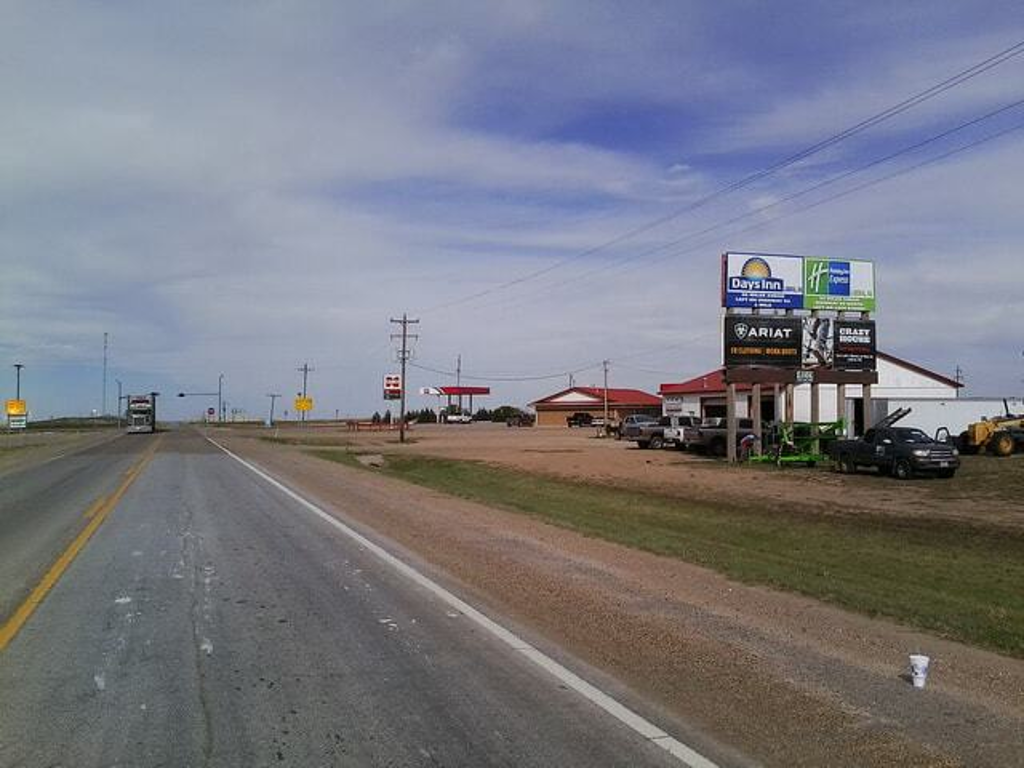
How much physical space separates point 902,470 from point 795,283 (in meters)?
14.3

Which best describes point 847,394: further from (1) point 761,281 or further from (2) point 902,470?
(2) point 902,470

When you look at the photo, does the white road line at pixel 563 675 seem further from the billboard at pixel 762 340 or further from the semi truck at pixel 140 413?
the semi truck at pixel 140 413

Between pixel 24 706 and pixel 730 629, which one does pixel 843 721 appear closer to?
pixel 730 629

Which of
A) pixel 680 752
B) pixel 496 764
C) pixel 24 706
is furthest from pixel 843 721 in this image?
pixel 24 706

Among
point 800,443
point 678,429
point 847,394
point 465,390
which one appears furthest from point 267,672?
point 465,390

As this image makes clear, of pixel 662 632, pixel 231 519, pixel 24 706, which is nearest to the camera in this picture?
pixel 24 706

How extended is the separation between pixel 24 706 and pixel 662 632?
16.3 feet

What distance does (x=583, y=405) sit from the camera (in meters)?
119

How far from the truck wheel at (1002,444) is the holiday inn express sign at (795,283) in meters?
8.18

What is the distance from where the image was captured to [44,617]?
8219 mm

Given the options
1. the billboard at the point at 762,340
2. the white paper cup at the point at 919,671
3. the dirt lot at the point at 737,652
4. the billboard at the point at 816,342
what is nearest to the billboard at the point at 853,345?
the billboard at the point at 816,342

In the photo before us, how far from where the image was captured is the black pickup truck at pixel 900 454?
98.2 ft

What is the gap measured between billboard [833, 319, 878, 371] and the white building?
9276mm

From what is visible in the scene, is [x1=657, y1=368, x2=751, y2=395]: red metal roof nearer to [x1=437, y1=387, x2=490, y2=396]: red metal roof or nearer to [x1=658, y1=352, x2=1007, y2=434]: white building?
[x1=658, y1=352, x2=1007, y2=434]: white building
